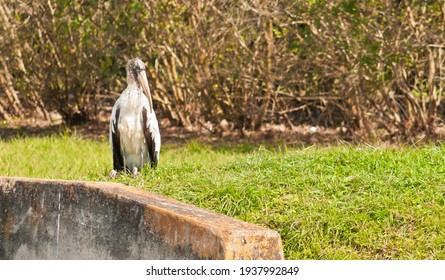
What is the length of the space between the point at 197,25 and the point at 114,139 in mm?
5003

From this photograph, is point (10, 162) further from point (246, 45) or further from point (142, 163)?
point (246, 45)

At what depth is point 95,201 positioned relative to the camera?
629 cm

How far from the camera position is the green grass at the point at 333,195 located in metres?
6.34

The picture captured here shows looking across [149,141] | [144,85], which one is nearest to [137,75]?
[144,85]

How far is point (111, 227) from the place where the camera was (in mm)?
6094

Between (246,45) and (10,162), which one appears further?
(246,45)

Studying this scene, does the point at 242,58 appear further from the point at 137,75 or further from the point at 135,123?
the point at 135,123

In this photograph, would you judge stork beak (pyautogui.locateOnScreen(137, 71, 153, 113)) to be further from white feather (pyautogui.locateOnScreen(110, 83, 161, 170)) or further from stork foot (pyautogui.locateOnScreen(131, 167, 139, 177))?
stork foot (pyautogui.locateOnScreen(131, 167, 139, 177))

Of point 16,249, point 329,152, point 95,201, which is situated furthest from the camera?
point 329,152

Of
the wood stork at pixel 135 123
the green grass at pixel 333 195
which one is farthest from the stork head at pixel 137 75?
the green grass at pixel 333 195

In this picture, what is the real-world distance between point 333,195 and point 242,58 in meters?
6.32

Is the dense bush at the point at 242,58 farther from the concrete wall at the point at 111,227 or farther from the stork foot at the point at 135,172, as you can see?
the concrete wall at the point at 111,227

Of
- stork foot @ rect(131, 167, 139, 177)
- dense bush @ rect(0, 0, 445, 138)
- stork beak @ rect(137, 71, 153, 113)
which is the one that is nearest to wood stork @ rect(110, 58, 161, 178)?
stork beak @ rect(137, 71, 153, 113)

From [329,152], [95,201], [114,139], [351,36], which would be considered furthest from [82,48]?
[95,201]
